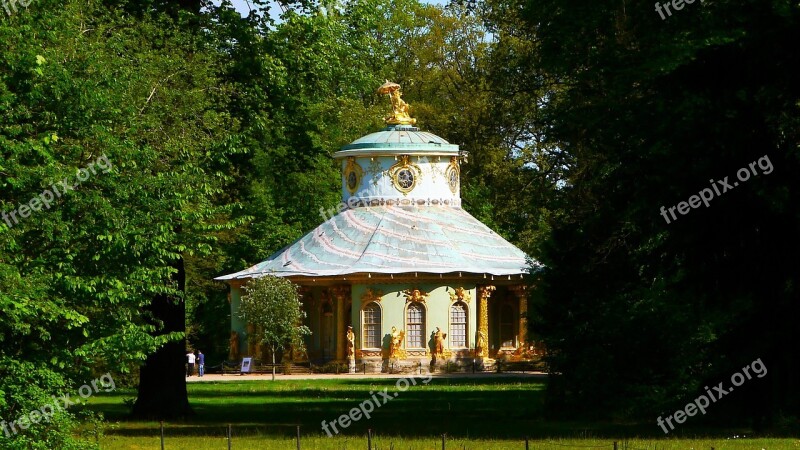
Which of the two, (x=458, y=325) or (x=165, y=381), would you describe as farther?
(x=458, y=325)

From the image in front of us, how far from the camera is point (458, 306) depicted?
188 feet

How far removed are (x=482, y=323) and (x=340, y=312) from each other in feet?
17.9

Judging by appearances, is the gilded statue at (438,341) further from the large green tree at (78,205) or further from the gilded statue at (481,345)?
the large green tree at (78,205)

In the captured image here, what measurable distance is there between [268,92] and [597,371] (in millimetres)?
10088

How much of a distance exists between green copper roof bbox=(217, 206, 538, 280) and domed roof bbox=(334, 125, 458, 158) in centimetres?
235

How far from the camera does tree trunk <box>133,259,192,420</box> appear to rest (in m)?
32.0

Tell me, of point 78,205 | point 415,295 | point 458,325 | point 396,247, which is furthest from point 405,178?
point 78,205

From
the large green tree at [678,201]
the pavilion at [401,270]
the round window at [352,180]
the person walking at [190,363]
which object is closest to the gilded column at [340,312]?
the pavilion at [401,270]

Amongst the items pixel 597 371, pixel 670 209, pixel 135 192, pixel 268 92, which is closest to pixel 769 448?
pixel 670 209

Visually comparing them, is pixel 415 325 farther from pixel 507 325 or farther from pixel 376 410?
pixel 376 410

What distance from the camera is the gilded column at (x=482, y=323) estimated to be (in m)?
57.4

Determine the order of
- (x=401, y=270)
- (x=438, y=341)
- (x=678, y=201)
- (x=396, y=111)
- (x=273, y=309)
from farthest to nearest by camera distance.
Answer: (x=396, y=111)
(x=438, y=341)
(x=401, y=270)
(x=273, y=309)
(x=678, y=201)

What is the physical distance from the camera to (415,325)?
5688cm

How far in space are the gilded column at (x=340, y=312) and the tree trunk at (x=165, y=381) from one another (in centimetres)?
2524
